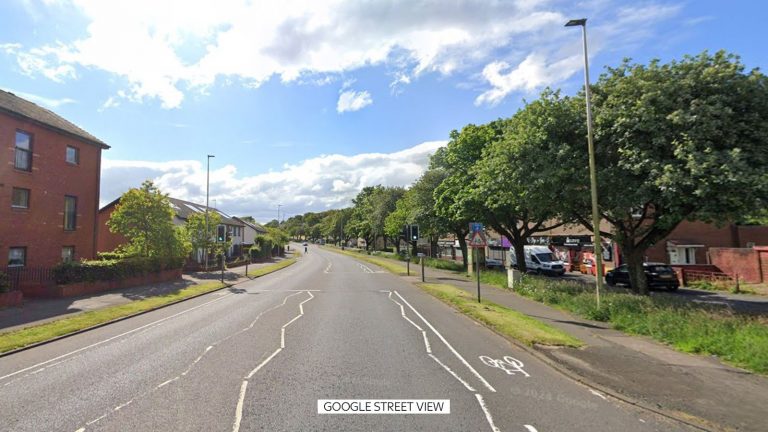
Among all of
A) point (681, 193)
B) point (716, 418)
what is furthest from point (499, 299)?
point (716, 418)

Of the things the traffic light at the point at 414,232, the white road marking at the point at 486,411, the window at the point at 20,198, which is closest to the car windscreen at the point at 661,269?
the traffic light at the point at 414,232

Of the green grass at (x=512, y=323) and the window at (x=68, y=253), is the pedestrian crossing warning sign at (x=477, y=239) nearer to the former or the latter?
the green grass at (x=512, y=323)

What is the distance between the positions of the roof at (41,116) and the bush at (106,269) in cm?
834

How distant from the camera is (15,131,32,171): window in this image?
71.5ft

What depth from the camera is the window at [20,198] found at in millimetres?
21422

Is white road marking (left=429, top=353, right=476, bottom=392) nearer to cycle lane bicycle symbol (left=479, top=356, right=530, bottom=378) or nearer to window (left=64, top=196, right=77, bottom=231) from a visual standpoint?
cycle lane bicycle symbol (left=479, top=356, right=530, bottom=378)

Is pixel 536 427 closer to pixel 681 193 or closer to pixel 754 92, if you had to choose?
pixel 681 193

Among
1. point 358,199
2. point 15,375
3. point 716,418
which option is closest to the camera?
point 716,418

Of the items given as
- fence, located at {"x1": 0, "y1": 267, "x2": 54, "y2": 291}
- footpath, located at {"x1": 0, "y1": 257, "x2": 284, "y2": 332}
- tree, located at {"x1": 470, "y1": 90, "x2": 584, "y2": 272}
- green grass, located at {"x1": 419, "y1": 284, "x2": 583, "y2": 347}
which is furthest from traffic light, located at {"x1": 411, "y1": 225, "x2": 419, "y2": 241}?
fence, located at {"x1": 0, "y1": 267, "x2": 54, "y2": 291}

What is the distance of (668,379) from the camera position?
24.1 feet

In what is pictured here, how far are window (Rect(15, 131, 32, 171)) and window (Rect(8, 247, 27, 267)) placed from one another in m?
4.26

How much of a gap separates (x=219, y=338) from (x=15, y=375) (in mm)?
3901

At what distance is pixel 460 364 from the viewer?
8266mm

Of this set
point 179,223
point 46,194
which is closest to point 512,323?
point 46,194
